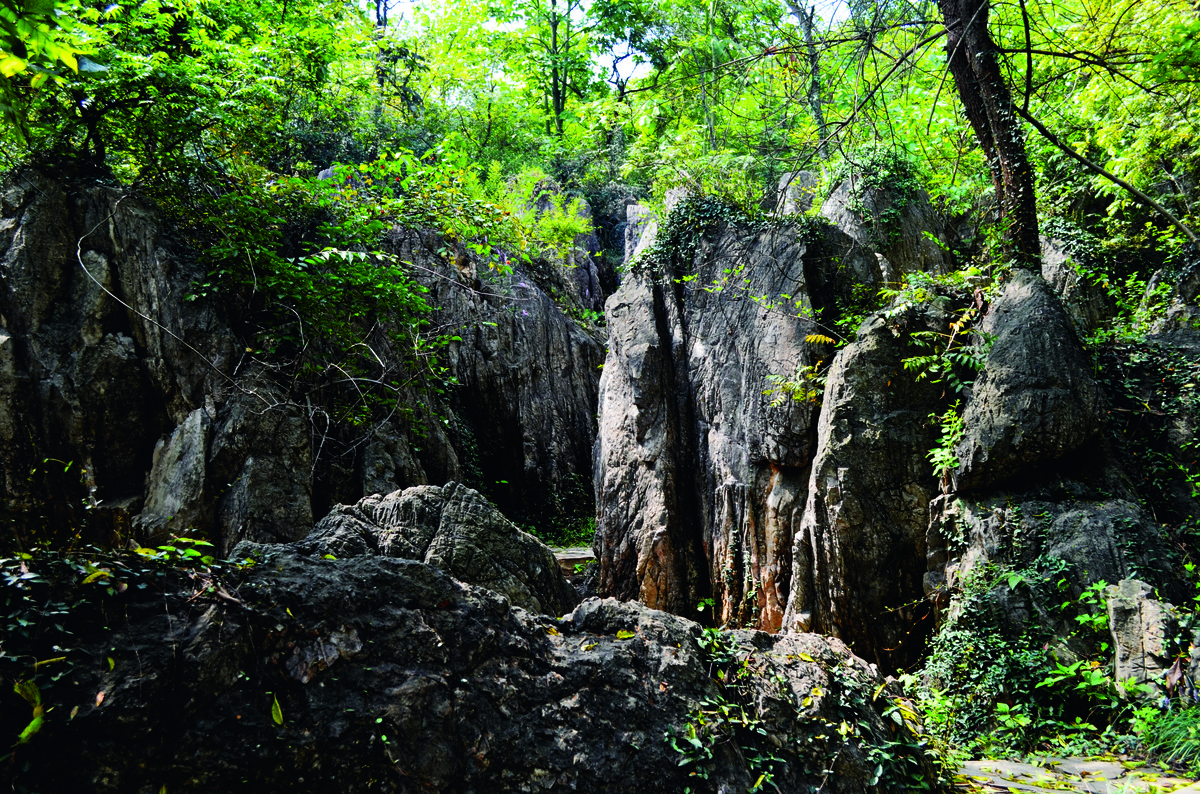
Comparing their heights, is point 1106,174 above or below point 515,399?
above

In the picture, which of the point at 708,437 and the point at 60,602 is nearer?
the point at 60,602

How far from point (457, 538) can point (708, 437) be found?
478 centimetres

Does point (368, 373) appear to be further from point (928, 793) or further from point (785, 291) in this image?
point (928, 793)

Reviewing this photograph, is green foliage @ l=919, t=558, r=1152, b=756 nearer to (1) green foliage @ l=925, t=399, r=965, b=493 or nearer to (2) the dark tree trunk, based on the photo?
(1) green foliage @ l=925, t=399, r=965, b=493

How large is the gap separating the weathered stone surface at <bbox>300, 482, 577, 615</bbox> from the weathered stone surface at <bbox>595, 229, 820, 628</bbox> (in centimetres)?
316

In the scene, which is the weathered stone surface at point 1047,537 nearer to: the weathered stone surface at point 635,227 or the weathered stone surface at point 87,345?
the weathered stone surface at point 635,227

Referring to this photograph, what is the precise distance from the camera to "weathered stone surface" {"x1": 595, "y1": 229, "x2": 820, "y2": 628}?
819cm

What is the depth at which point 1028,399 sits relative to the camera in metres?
5.89

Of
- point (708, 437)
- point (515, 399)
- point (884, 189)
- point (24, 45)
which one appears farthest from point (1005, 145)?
point (515, 399)

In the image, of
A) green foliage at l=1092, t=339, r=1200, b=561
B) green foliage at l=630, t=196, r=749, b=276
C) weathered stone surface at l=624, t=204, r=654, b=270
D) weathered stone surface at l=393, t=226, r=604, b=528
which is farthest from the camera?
weathered stone surface at l=393, t=226, r=604, b=528

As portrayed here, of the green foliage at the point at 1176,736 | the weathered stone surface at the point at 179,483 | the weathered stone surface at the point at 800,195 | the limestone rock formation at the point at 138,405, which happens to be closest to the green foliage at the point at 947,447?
the green foliage at the point at 1176,736

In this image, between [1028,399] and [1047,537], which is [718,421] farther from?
[1047,537]

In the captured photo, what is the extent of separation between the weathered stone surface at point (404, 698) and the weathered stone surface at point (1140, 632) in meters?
2.19

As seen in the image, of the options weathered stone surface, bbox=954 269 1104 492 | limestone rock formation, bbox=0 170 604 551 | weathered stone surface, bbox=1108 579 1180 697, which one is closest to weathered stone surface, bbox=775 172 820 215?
weathered stone surface, bbox=954 269 1104 492
